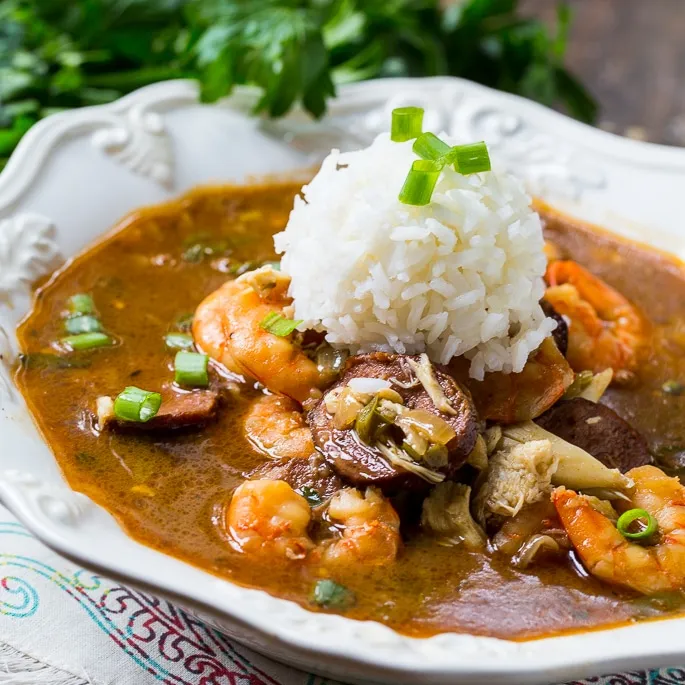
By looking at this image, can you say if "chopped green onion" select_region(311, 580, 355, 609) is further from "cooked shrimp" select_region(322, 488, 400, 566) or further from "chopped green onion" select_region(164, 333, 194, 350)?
"chopped green onion" select_region(164, 333, 194, 350)

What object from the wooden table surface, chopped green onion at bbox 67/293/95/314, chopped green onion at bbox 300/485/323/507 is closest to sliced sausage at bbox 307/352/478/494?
chopped green onion at bbox 300/485/323/507

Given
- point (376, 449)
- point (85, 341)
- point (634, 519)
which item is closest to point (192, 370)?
point (85, 341)

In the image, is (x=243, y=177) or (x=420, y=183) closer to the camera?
(x=420, y=183)

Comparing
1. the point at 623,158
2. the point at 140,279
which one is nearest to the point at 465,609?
the point at 140,279

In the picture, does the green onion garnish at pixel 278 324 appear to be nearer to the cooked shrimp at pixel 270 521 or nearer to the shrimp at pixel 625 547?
the cooked shrimp at pixel 270 521

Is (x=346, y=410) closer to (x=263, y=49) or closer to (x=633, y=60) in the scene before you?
(x=263, y=49)

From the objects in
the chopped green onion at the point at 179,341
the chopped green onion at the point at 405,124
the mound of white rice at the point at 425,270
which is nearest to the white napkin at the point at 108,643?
the chopped green onion at the point at 179,341
